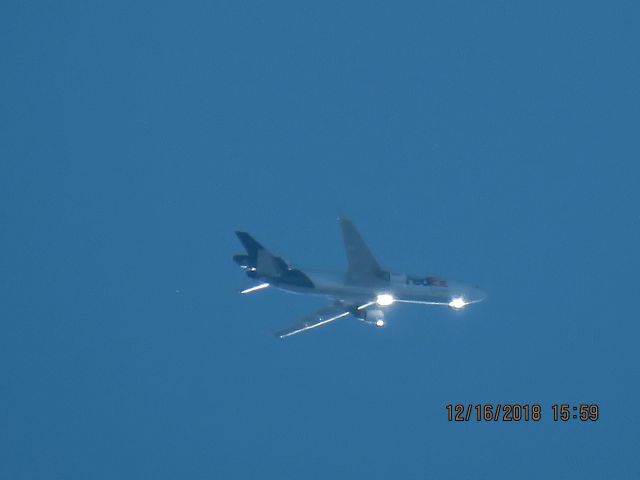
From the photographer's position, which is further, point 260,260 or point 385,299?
point 385,299

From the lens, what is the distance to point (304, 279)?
248ft

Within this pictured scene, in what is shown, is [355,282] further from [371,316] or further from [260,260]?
[260,260]

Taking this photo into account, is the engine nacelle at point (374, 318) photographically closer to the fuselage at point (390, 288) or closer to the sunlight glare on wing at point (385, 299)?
the sunlight glare on wing at point (385, 299)

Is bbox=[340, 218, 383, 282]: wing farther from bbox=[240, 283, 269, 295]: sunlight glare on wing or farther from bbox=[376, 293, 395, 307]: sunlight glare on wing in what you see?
bbox=[240, 283, 269, 295]: sunlight glare on wing

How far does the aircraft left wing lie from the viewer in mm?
83312

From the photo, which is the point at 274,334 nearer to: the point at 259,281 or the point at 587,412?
the point at 259,281

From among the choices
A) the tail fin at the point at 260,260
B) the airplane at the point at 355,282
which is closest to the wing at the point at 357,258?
the airplane at the point at 355,282

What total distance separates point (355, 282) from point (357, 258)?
6.41 ft

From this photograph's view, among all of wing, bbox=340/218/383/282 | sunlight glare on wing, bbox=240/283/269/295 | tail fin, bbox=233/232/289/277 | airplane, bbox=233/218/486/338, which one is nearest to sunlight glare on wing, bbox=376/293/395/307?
airplane, bbox=233/218/486/338

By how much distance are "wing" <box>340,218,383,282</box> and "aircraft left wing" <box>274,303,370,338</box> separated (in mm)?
6517

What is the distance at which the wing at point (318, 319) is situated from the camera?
8331 centimetres

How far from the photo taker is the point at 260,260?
250ft

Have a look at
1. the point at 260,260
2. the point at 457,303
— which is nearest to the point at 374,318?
the point at 457,303

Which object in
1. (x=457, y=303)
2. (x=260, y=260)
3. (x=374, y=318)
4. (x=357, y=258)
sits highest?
(x=357, y=258)
